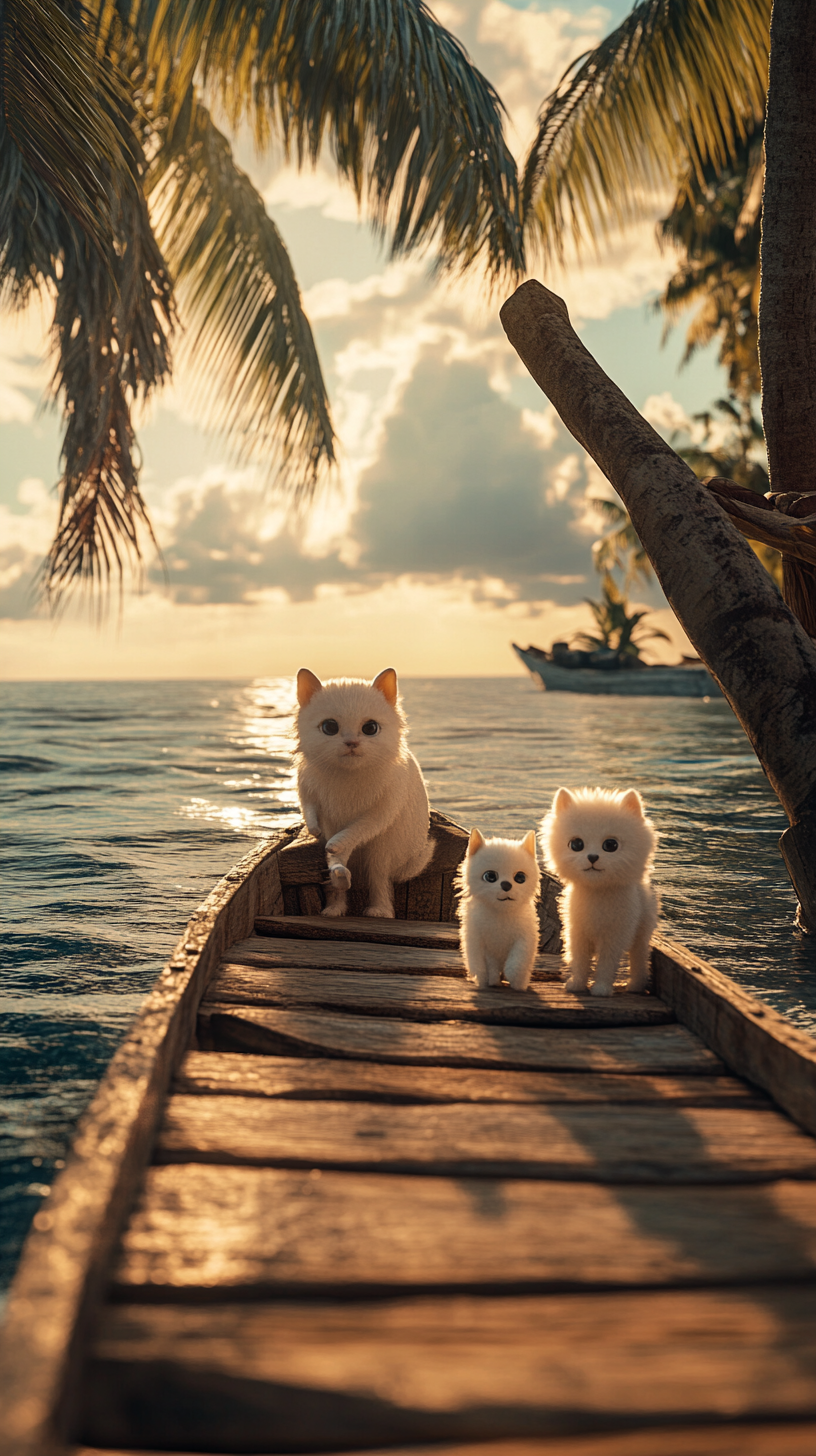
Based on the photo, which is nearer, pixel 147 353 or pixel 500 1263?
pixel 500 1263

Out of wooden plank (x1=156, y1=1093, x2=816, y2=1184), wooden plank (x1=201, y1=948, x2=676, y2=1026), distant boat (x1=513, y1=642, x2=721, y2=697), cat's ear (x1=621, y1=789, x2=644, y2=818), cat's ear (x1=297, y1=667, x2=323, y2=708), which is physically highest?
distant boat (x1=513, y1=642, x2=721, y2=697)

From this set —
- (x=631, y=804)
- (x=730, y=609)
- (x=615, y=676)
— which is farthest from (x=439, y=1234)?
(x=615, y=676)

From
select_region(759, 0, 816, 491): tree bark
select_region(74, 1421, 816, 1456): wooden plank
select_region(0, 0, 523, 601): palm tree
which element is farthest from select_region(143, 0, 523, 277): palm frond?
select_region(74, 1421, 816, 1456): wooden plank

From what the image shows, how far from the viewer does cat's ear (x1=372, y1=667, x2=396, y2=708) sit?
5010 millimetres

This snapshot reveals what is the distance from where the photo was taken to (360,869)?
17.6 ft

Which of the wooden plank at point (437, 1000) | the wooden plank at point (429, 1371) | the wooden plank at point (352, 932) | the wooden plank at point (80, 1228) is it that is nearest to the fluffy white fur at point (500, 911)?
the wooden plank at point (437, 1000)

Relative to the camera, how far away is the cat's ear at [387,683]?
5.01 m

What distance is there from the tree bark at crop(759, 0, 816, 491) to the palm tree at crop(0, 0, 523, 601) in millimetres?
4091

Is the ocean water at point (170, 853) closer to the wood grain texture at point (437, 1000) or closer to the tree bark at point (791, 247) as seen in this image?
the wood grain texture at point (437, 1000)

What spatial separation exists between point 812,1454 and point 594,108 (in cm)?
1414

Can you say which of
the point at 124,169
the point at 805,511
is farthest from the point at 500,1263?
the point at 124,169

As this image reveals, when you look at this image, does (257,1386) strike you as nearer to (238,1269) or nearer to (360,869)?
(238,1269)

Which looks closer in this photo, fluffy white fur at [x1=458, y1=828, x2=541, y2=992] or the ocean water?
fluffy white fur at [x1=458, y1=828, x2=541, y2=992]

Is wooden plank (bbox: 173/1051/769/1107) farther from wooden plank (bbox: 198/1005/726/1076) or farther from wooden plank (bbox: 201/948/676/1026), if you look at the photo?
wooden plank (bbox: 201/948/676/1026)
